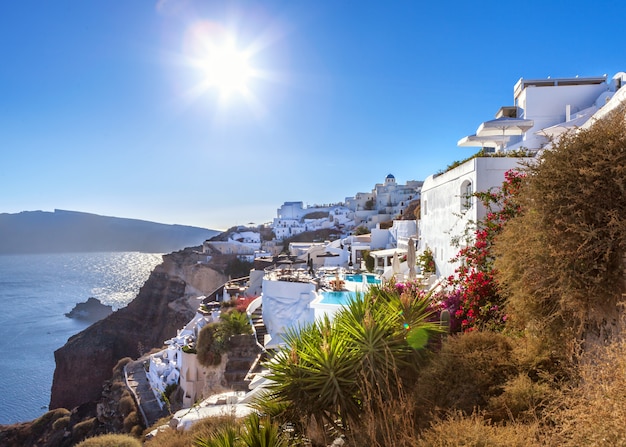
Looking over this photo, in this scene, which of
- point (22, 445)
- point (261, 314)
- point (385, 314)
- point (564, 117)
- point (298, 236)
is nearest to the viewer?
point (385, 314)

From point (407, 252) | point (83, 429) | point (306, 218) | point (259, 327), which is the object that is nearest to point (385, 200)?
point (306, 218)

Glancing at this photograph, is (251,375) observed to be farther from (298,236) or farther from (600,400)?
(298,236)

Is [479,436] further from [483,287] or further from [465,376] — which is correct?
[483,287]

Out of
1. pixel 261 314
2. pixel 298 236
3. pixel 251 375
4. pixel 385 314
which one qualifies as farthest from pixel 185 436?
pixel 298 236

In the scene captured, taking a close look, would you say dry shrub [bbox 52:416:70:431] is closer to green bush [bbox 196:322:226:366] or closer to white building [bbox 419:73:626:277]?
green bush [bbox 196:322:226:366]

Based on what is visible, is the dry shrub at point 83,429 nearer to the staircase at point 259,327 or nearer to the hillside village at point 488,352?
the staircase at point 259,327

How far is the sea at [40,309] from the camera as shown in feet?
131

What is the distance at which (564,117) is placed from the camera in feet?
68.4

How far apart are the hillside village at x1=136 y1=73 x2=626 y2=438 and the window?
1.0 inches

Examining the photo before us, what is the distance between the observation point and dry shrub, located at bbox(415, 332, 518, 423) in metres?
3.53

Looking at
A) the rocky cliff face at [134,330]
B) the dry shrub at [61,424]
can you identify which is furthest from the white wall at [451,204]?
the rocky cliff face at [134,330]

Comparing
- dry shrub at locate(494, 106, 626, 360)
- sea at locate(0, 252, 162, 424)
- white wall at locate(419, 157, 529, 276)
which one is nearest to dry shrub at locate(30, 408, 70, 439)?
sea at locate(0, 252, 162, 424)

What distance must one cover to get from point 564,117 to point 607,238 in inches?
862

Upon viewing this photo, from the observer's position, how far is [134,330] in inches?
1736
